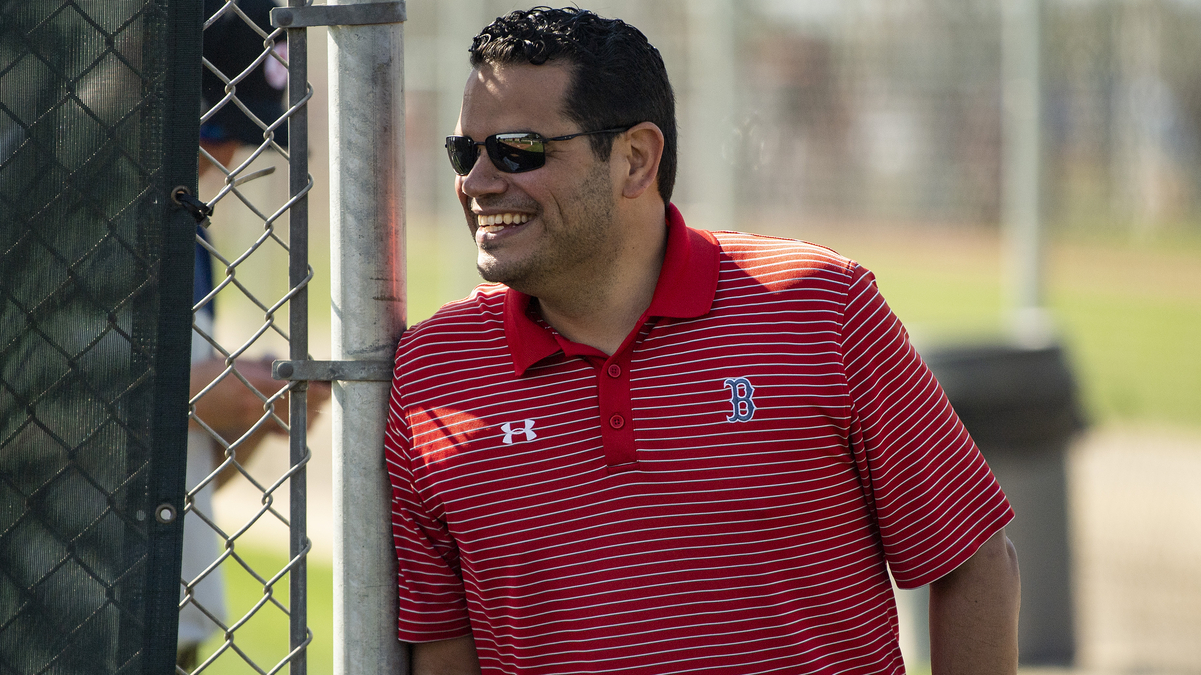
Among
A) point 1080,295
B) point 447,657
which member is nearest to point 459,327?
point 447,657

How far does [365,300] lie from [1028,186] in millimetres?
3952

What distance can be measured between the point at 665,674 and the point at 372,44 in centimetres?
104

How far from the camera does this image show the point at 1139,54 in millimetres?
6395

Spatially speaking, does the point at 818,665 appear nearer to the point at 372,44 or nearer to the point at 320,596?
the point at 372,44

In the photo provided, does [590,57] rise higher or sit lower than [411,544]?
higher

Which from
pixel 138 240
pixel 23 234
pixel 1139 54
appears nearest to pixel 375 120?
pixel 138 240

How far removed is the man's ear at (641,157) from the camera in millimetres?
2059

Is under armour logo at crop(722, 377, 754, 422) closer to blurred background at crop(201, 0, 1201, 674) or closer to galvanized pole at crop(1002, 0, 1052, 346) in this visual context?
blurred background at crop(201, 0, 1201, 674)

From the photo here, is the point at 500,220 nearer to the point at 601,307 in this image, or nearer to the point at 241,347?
the point at 601,307

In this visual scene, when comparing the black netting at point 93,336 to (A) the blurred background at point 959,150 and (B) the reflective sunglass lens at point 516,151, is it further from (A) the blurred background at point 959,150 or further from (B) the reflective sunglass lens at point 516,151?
(A) the blurred background at point 959,150

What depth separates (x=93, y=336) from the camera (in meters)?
1.65

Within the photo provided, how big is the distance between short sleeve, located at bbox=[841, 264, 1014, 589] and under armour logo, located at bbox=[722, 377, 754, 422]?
0.52 feet

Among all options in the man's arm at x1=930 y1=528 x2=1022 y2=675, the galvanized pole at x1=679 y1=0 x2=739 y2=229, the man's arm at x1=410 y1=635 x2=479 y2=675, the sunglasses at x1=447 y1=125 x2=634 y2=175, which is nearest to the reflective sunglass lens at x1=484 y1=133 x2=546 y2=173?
the sunglasses at x1=447 y1=125 x2=634 y2=175

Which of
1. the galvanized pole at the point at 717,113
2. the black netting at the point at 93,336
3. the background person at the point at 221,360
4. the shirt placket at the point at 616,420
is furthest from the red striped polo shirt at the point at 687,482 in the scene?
the galvanized pole at the point at 717,113
